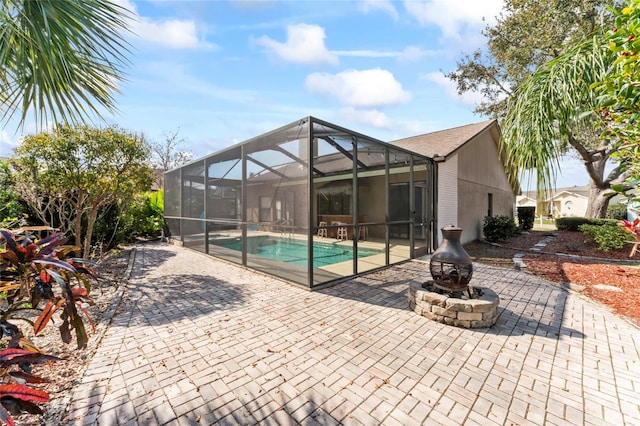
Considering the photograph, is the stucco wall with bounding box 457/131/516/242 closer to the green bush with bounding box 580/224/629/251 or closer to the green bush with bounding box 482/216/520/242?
the green bush with bounding box 482/216/520/242

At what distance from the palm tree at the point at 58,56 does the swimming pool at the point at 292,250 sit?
156 inches

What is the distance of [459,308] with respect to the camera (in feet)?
12.6

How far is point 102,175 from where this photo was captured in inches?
251

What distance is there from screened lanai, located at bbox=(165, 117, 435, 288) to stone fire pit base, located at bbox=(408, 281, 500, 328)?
7.28 ft

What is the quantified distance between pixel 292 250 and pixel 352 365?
3.50m

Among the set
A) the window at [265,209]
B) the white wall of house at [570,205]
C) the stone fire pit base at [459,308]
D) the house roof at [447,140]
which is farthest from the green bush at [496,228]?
the white wall of house at [570,205]

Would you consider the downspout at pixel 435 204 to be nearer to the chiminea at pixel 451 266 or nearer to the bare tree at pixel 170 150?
the chiminea at pixel 451 266

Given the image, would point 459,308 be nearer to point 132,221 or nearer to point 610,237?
point 610,237

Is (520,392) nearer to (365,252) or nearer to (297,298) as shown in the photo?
(297,298)

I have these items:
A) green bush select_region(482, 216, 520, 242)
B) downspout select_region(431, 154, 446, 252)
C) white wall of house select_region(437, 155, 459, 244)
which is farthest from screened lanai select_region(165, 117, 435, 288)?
green bush select_region(482, 216, 520, 242)

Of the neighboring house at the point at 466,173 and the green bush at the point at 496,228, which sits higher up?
the neighboring house at the point at 466,173

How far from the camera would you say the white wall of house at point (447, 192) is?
9500mm

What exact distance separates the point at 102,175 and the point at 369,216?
877 cm

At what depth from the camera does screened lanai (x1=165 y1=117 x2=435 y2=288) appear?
570 centimetres
